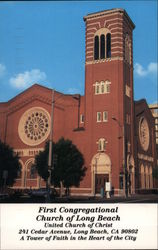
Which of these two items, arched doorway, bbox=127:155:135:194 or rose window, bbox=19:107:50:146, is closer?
rose window, bbox=19:107:50:146

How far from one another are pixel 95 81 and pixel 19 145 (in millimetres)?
11045

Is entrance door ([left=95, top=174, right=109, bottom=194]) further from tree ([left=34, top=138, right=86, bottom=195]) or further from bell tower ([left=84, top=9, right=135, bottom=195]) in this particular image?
tree ([left=34, top=138, right=86, bottom=195])

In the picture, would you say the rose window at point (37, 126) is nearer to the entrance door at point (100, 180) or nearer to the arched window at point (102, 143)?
the arched window at point (102, 143)

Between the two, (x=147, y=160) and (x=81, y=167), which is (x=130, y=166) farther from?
(x=147, y=160)

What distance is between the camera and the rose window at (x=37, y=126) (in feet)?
88.9

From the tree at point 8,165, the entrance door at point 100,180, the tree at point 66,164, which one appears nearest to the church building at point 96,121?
the entrance door at point 100,180

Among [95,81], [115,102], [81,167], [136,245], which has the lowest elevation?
[136,245]

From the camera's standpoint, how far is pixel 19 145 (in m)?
25.2

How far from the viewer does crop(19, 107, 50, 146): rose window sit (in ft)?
88.9

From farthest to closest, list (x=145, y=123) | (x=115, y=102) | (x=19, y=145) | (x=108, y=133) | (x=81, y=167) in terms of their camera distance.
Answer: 1. (x=145, y=123)
2. (x=81, y=167)
3. (x=108, y=133)
4. (x=115, y=102)
5. (x=19, y=145)

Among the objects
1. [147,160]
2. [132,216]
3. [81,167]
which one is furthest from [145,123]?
[132,216]

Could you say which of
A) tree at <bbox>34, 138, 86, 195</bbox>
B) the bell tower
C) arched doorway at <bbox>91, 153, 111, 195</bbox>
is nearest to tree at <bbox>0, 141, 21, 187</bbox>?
tree at <bbox>34, 138, 86, 195</bbox>

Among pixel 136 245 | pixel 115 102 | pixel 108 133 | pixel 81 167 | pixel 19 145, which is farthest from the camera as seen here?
pixel 81 167

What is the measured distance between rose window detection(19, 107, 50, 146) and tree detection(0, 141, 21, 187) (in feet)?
15.3
